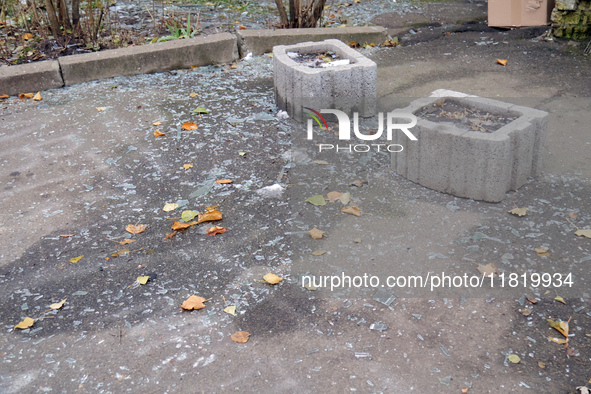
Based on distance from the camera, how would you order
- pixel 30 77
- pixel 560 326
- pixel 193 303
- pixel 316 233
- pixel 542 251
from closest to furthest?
pixel 560 326 → pixel 193 303 → pixel 542 251 → pixel 316 233 → pixel 30 77

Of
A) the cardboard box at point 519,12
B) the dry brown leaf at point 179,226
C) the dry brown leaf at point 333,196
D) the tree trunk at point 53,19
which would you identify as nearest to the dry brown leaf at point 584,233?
the dry brown leaf at point 333,196

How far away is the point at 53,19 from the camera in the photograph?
6059mm

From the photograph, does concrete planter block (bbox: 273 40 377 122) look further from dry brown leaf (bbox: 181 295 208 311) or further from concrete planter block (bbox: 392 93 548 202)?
dry brown leaf (bbox: 181 295 208 311)

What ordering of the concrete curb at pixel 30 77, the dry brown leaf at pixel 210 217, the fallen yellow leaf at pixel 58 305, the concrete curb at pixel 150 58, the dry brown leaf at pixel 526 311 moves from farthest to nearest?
the concrete curb at pixel 150 58, the concrete curb at pixel 30 77, the dry brown leaf at pixel 210 217, the fallen yellow leaf at pixel 58 305, the dry brown leaf at pixel 526 311

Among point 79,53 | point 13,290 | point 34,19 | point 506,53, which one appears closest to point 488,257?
point 13,290

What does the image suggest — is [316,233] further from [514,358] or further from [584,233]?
[584,233]

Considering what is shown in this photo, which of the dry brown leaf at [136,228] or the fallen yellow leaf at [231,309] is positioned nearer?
the fallen yellow leaf at [231,309]

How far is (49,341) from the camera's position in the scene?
2.48 m

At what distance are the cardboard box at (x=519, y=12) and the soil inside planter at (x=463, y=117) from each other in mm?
3144

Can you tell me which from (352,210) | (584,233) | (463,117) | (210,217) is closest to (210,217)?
(210,217)

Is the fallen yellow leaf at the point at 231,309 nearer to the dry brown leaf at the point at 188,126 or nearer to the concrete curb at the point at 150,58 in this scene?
the dry brown leaf at the point at 188,126

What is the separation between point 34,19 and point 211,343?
5409mm

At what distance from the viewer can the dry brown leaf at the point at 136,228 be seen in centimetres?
324

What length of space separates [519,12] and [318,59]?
2.94m
